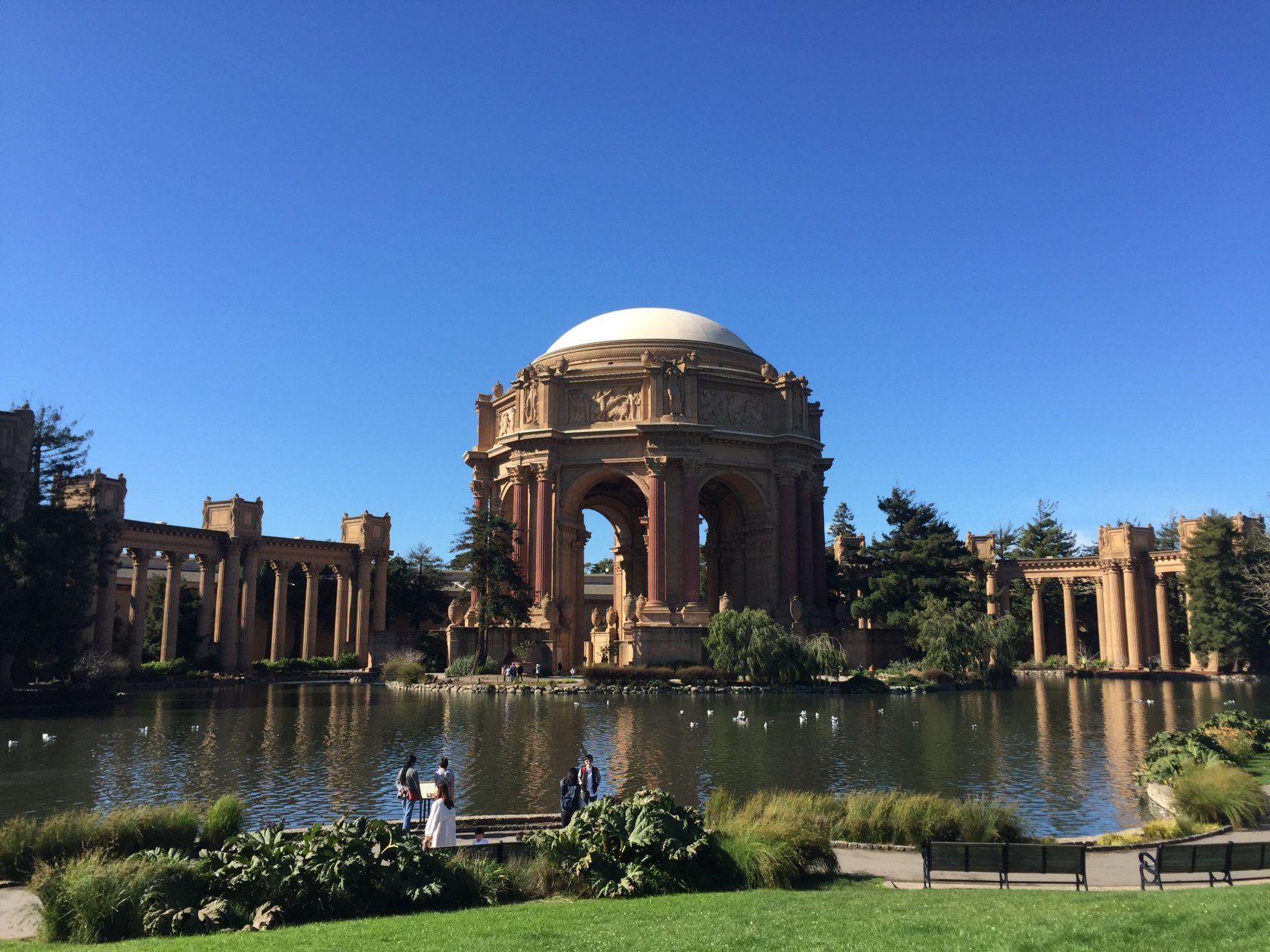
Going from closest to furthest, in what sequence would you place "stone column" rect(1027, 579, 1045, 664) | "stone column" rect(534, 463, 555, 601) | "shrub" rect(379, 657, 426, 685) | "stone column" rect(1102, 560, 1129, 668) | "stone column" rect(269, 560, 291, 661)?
1. "shrub" rect(379, 657, 426, 685)
2. "stone column" rect(534, 463, 555, 601)
3. "stone column" rect(269, 560, 291, 661)
4. "stone column" rect(1102, 560, 1129, 668)
5. "stone column" rect(1027, 579, 1045, 664)

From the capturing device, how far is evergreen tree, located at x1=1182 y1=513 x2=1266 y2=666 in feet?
187

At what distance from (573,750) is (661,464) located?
106 ft

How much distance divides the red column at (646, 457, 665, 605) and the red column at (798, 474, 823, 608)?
29.1ft

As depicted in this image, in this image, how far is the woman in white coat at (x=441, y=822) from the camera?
12.3 m

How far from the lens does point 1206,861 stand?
10656 mm

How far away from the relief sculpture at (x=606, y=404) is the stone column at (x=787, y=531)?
8.91 metres

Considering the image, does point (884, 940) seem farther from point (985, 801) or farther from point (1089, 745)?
point (1089, 745)

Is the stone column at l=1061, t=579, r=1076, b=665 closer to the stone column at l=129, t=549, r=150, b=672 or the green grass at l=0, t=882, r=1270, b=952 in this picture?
the stone column at l=129, t=549, r=150, b=672

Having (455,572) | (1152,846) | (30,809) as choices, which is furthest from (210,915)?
(455,572)

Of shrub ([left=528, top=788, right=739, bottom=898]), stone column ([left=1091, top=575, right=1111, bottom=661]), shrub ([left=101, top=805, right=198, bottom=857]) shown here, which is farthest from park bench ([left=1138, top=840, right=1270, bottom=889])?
stone column ([left=1091, top=575, right=1111, bottom=661])

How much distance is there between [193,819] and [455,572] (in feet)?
259

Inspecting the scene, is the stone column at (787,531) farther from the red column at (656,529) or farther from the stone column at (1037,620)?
the stone column at (1037,620)

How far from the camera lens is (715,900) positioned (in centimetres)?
1002

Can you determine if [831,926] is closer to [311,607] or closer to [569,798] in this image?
[569,798]
